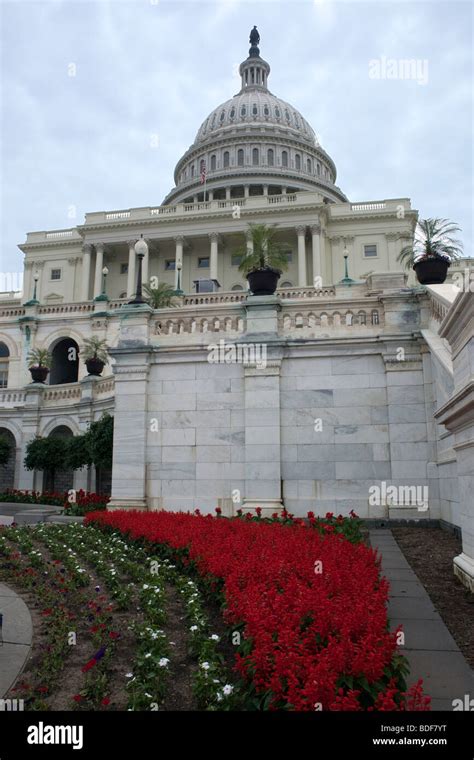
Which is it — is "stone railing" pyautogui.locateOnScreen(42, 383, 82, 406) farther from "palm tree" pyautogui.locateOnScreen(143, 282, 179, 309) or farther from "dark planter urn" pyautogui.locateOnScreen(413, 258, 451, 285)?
"dark planter urn" pyautogui.locateOnScreen(413, 258, 451, 285)

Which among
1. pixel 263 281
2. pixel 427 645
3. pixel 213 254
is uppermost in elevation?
pixel 213 254

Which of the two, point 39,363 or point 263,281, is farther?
point 39,363

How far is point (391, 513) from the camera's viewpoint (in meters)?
12.6

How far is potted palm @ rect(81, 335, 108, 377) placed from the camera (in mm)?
30203

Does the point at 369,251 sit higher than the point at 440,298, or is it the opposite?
the point at 369,251

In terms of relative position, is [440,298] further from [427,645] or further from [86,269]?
[86,269]

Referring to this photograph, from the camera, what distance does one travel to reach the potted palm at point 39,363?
32438 millimetres

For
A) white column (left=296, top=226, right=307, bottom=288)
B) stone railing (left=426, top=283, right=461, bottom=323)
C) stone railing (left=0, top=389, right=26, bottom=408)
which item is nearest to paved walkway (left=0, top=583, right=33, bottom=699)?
stone railing (left=426, top=283, right=461, bottom=323)

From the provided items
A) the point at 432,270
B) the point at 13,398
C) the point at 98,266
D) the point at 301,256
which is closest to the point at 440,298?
the point at 432,270

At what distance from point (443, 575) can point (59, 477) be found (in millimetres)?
26213

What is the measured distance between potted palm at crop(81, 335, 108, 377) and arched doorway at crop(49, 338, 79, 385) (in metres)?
5.63

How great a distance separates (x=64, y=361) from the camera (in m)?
48.6

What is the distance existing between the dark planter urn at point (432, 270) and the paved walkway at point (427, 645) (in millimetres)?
7926
